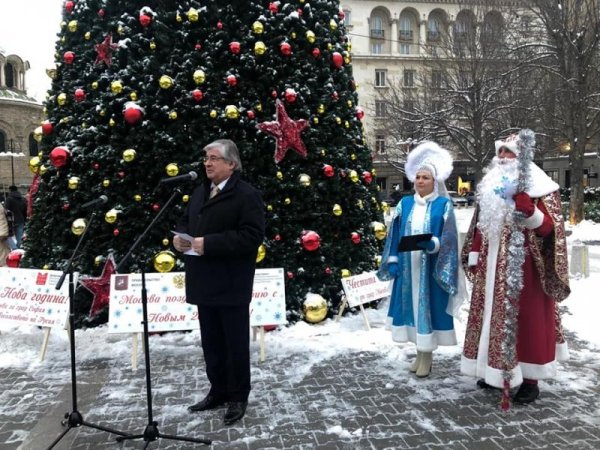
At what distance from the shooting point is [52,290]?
5664 mm

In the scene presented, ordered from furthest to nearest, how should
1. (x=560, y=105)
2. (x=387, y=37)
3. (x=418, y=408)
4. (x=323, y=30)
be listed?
(x=387, y=37), (x=560, y=105), (x=323, y=30), (x=418, y=408)

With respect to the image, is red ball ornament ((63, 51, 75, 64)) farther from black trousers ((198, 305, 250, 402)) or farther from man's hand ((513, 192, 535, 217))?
man's hand ((513, 192, 535, 217))

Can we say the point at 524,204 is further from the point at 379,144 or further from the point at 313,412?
the point at 379,144

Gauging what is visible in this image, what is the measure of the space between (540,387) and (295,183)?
3.53 metres

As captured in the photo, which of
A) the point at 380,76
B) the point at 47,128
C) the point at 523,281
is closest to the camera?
the point at 523,281

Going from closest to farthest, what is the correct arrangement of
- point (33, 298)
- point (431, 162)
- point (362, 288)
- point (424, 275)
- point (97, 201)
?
point (97, 201)
point (424, 275)
point (431, 162)
point (33, 298)
point (362, 288)

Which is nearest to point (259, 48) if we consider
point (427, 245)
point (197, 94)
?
point (197, 94)

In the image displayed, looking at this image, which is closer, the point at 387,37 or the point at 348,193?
the point at 348,193

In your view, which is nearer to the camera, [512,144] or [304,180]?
[512,144]

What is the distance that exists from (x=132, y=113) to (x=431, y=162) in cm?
352

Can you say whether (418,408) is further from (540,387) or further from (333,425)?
(540,387)

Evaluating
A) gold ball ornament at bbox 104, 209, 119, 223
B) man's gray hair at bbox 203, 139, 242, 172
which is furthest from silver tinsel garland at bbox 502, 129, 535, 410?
gold ball ornament at bbox 104, 209, 119, 223

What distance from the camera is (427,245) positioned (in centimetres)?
452

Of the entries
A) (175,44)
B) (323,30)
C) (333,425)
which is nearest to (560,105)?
(323,30)
